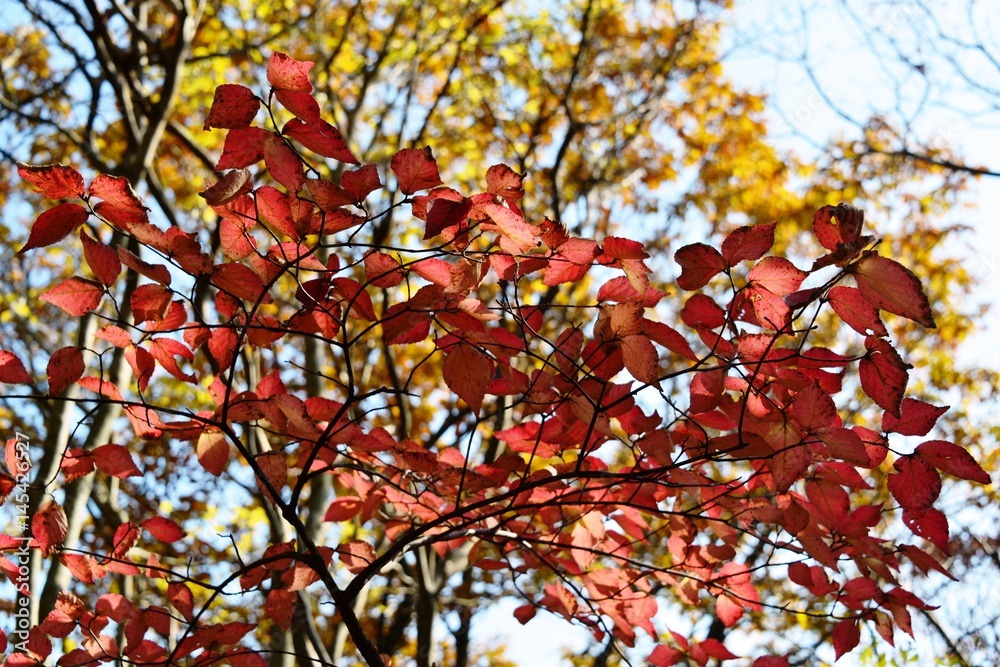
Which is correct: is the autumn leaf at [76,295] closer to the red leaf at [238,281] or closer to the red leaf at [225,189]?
the red leaf at [238,281]

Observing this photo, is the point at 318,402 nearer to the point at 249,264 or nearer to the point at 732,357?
the point at 249,264

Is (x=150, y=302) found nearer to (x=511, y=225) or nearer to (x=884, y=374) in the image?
(x=511, y=225)

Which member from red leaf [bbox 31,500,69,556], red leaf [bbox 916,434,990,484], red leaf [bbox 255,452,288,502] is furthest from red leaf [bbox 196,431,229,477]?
red leaf [bbox 916,434,990,484]

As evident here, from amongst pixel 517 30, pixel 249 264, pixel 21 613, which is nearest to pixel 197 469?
pixel 21 613

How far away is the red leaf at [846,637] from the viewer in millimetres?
1722

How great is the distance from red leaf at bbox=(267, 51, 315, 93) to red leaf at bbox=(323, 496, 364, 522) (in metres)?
1.08

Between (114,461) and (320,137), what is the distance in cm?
87

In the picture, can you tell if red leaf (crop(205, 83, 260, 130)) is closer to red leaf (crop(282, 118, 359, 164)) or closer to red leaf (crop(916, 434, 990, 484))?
red leaf (crop(282, 118, 359, 164))

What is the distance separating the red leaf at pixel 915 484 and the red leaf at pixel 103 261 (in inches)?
52.9

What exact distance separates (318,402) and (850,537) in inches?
43.9

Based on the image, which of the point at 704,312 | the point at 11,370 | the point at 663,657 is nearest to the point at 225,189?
the point at 11,370

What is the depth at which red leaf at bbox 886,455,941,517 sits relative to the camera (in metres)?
1.29

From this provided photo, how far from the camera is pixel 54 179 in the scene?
3.67ft

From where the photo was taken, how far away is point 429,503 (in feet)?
6.05
